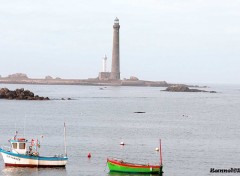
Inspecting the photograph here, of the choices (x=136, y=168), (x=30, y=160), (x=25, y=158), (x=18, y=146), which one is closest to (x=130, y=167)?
(x=136, y=168)

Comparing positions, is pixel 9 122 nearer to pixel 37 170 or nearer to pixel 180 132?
pixel 180 132

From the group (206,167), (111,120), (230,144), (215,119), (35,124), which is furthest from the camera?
(215,119)

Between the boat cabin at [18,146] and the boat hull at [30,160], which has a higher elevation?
the boat cabin at [18,146]

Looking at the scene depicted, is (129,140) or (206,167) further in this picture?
(129,140)

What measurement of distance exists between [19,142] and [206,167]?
15158mm

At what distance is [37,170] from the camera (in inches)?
1820

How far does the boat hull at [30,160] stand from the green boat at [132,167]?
3.80 metres

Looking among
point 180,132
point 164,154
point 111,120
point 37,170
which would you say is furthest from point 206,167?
point 111,120

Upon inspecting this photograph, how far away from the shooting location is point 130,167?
45.1m

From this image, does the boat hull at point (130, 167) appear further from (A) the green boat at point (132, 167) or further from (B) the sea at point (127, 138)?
(B) the sea at point (127, 138)

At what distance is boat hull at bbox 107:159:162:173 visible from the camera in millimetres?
44844

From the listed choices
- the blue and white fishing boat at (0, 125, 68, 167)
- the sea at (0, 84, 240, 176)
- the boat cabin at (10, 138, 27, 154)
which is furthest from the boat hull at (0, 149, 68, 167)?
the sea at (0, 84, 240, 176)

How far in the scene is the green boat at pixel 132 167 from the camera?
44.8m

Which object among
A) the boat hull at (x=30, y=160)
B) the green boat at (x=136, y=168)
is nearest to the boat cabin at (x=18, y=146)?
the boat hull at (x=30, y=160)
